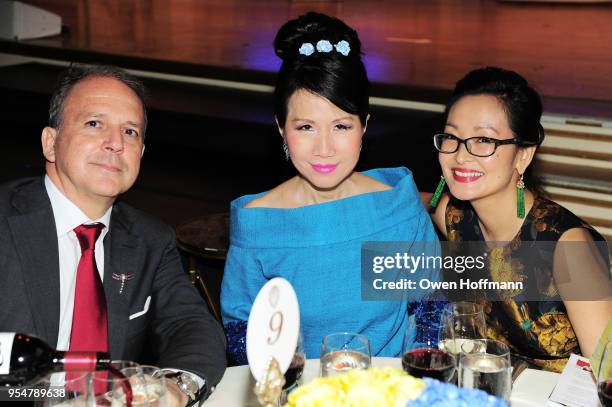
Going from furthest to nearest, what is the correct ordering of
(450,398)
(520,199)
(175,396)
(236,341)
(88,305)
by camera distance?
(520,199) → (236,341) → (88,305) → (175,396) → (450,398)

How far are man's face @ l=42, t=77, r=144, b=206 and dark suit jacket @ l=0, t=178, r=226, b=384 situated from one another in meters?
0.09

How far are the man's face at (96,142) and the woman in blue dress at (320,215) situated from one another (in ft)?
1.50

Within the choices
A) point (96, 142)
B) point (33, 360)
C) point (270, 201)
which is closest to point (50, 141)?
point (96, 142)

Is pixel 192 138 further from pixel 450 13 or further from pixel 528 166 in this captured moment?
pixel 450 13

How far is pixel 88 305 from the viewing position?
2.14 m

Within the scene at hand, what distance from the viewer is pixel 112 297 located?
2201 millimetres

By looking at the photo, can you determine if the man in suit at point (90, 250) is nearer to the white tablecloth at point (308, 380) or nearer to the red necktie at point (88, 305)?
the red necktie at point (88, 305)

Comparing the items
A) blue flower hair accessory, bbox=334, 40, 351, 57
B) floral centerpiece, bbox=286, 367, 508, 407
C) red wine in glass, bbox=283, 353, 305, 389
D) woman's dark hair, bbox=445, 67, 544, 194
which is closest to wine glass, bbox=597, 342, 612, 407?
floral centerpiece, bbox=286, 367, 508, 407

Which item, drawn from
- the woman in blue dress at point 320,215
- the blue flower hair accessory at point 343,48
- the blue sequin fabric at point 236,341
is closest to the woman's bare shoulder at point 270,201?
the woman in blue dress at point 320,215

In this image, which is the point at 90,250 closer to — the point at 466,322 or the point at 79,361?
the point at 79,361

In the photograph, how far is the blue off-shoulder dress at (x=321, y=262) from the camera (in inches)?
95.7

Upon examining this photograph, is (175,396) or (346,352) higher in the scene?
(346,352)

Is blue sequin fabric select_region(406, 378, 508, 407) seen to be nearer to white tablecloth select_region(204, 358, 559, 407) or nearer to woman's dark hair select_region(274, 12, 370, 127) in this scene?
white tablecloth select_region(204, 358, 559, 407)

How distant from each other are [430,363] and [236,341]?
88 cm
